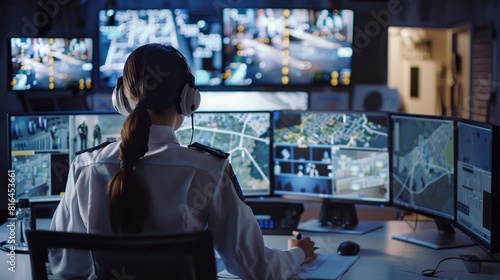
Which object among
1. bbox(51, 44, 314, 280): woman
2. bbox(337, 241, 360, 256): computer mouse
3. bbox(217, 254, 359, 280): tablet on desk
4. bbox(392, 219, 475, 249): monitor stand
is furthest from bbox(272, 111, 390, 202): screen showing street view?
bbox(51, 44, 314, 280): woman

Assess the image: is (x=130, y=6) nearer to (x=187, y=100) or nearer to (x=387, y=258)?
(x=387, y=258)

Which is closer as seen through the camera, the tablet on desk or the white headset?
the white headset

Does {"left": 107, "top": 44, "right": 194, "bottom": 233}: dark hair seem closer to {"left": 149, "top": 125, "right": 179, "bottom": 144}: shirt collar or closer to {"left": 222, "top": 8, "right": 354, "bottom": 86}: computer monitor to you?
{"left": 149, "top": 125, "right": 179, "bottom": 144}: shirt collar

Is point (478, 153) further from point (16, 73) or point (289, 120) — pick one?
point (16, 73)

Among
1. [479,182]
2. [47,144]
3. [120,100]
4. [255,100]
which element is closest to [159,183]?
[120,100]

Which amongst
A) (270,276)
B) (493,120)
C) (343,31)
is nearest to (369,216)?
(343,31)

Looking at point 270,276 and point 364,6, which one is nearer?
point 270,276
